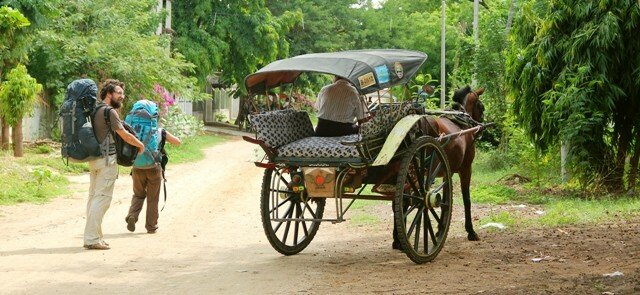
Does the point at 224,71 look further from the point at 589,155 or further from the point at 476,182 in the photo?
the point at 589,155

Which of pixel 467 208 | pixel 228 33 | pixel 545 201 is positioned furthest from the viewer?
pixel 228 33

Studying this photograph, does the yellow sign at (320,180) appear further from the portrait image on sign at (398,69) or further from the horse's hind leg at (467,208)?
the horse's hind leg at (467,208)

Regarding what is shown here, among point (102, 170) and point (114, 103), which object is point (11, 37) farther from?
point (102, 170)

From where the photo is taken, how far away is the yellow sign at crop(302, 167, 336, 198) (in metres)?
10.4

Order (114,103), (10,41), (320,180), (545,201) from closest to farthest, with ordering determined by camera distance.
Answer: (320,180)
(114,103)
(545,201)
(10,41)

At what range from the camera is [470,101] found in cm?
1409

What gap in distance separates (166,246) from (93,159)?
132 centimetres

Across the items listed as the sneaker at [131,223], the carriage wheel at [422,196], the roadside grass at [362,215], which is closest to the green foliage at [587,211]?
the roadside grass at [362,215]

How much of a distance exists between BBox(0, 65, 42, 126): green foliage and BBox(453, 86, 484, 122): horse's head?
12023 mm

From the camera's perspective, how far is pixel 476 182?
22203mm

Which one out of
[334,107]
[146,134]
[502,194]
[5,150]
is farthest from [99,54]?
[334,107]

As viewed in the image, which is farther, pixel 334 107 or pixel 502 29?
pixel 502 29

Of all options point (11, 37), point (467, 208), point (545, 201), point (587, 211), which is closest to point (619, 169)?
point (545, 201)

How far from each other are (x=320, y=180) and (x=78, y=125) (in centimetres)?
279
